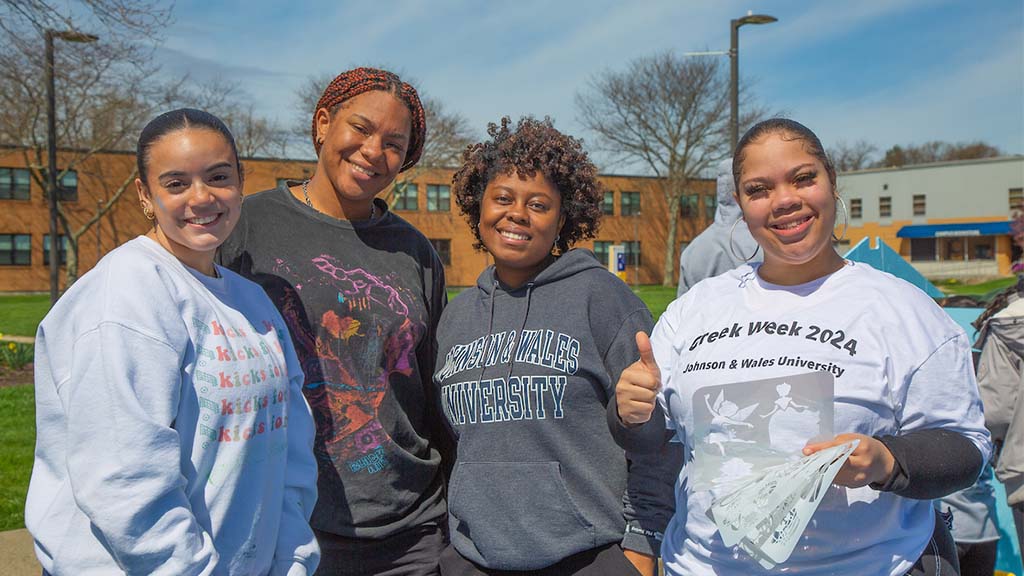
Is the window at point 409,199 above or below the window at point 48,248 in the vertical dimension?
above

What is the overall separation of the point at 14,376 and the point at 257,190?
3430 centimetres

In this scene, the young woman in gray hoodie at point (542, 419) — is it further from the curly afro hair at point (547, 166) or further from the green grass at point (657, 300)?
the green grass at point (657, 300)

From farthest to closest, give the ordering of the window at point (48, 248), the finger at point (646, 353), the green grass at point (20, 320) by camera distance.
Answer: the window at point (48, 248)
the green grass at point (20, 320)
the finger at point (646, 353)

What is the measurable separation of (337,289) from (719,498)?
1.39m

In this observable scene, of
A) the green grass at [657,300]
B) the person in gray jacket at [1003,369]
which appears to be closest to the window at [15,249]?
the green grass at [657,300]

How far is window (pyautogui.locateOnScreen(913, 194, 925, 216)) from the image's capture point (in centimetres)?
6059

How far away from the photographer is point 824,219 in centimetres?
214

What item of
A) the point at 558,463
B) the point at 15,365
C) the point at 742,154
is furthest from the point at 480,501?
the point at 15,365

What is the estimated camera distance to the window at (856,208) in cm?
6325

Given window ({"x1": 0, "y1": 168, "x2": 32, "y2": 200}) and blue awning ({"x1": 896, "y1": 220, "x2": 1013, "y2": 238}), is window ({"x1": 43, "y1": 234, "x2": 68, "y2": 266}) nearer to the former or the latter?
window ({"x1": 0, "y1": 168, "x2": 32, "y2": 200})

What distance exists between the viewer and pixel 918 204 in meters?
60.8

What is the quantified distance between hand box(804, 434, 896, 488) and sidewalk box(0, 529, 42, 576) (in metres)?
4.45

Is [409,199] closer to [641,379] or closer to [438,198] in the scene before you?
[438,198]

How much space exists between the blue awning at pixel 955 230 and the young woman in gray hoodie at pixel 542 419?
61959 mm
